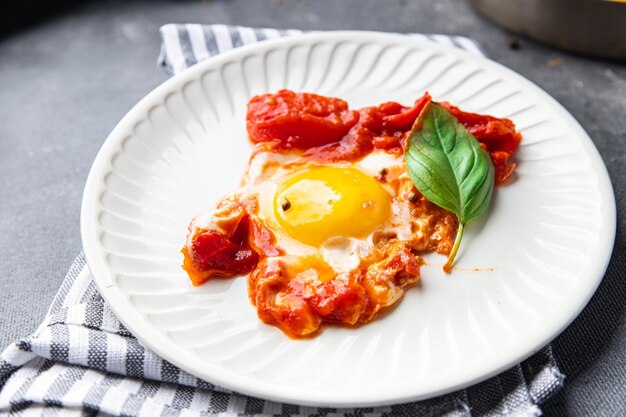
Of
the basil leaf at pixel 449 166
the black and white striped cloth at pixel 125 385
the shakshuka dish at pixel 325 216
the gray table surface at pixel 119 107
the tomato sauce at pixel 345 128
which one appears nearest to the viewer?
the black and white striped cloth at pixel 125 385

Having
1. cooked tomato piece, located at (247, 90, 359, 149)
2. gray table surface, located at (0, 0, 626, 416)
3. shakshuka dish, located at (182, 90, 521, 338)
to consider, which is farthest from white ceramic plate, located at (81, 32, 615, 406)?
gray table surface, located at (0, 0, 626, 416)

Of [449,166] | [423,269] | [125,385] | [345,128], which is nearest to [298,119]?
[345,128]

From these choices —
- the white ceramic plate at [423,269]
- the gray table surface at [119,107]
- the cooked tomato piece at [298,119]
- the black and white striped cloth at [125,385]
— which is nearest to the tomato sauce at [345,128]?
the cooked tomato piece at [298,119]

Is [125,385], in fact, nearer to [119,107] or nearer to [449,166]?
[449,166]

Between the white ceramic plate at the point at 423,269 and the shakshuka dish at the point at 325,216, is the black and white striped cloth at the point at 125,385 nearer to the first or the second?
the white ceramic plate at the point at 423,269

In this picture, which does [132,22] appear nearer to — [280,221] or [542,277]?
[280,221]

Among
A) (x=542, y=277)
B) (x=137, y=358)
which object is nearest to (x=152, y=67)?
(x=137, y=358)

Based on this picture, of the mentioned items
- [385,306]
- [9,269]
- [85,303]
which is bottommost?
[9,269]
